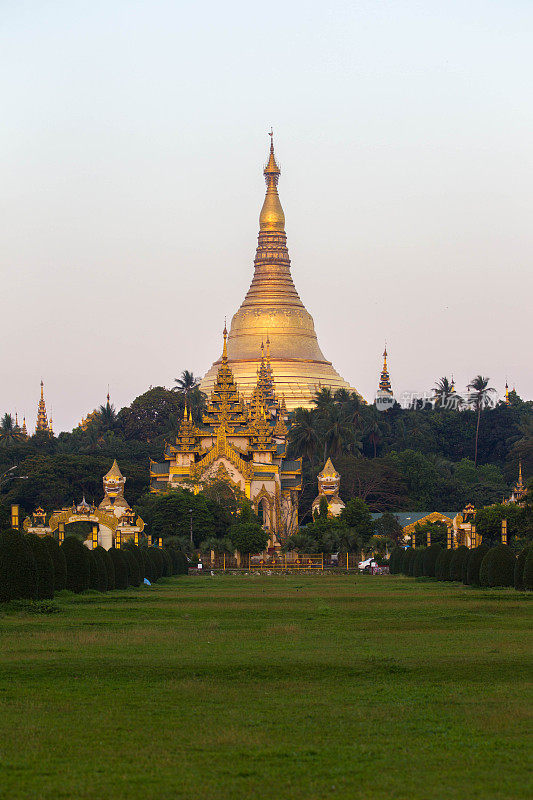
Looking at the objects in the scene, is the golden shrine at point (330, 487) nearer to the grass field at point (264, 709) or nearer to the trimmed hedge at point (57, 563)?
the trimmed hedge at point (57, 563)

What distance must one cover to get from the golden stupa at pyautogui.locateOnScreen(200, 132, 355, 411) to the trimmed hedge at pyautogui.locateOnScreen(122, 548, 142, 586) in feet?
263

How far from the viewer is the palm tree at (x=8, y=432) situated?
134875 mm

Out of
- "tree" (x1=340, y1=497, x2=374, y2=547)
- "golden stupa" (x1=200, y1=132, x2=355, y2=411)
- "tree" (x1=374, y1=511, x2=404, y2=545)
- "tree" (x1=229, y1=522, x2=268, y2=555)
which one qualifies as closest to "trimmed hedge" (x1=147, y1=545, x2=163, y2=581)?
"tree" (x1=229, y1=522, x2=268, y2=555)

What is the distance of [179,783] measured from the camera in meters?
12.1

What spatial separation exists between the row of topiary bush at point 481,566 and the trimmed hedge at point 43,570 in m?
14.5

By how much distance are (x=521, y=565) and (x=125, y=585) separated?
14491mm

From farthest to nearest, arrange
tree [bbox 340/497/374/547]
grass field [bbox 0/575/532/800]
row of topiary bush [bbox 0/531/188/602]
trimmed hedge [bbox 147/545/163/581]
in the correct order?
tree [bbox 340/497/374/547] → trimmed hedge [bbox 147/545/163/581] → row of topiary bush [bbox 0/531/188/602] → grass field [bbox 0/575/532/800]

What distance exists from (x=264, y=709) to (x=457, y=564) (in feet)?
134

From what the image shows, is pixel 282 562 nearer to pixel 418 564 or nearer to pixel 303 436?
pixel 418 564

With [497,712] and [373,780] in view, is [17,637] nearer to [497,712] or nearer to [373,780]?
[497,712]

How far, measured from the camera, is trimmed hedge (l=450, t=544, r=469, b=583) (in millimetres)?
55631

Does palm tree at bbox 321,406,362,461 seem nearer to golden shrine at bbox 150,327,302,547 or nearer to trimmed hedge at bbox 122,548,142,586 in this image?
golden shrine at bbox 150,327,302,547

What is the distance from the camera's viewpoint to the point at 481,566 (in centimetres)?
4884

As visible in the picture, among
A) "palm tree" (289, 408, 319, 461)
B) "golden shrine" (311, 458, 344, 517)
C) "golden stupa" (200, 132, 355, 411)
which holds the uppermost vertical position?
"golden stupa" (200, 132, 355, 411)
